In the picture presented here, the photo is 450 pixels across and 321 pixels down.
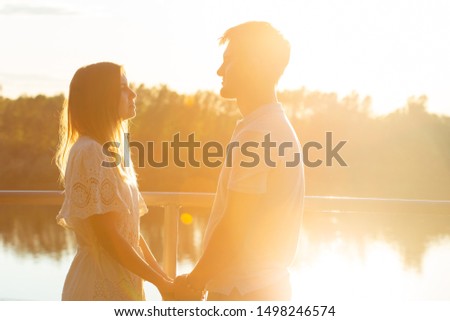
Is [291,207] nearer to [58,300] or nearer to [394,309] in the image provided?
[394,309]

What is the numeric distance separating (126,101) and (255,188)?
639 mm

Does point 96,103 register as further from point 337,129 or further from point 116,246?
point 337,129

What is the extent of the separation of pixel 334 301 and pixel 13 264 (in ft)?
5.42

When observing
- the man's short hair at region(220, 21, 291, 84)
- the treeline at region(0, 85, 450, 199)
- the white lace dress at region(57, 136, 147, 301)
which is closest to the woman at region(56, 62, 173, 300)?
the white lace dress at region(57, 136, 147, 301)

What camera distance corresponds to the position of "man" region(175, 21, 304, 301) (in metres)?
1.72

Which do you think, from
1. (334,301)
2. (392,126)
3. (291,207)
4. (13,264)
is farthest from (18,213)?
(392,126)

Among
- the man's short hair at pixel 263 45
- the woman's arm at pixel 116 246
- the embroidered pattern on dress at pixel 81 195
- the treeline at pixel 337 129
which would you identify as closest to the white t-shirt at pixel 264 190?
the man's short hair at pixel 263 45

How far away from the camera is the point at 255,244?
69.9 inches

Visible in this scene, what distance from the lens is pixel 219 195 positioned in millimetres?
1818

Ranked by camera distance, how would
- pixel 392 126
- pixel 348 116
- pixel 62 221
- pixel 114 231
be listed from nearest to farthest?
pixel 114 231
pixel 62 221
pixel 392 126
pixel 348 116

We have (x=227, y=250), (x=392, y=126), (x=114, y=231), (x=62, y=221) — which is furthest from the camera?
(x=392, y=126)

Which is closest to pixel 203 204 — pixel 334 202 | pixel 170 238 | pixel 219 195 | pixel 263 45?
pixel 170 238

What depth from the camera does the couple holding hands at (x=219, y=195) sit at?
1748 millimetres

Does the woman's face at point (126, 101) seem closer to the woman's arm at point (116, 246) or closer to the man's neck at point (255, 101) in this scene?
the woman's arm at point (116, 246)
